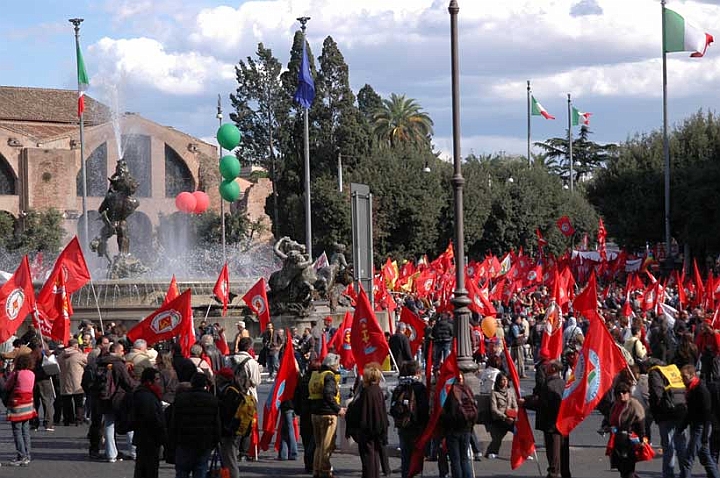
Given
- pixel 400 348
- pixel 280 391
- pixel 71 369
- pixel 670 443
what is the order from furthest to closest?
pixel 400 348, pixel 71 369, pixel 280 391, pixel 670 443

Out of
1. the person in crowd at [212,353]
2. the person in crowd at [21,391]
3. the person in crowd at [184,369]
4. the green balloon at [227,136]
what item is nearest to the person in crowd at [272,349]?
the person in crowd at [212,353]

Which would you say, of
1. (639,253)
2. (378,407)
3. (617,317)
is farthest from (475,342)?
(639,253)

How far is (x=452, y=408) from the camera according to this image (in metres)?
11.7

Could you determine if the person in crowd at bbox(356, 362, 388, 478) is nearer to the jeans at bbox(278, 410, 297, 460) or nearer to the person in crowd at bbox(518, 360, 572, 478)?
the person in crowd at bbox(518, 360, 572, 478)

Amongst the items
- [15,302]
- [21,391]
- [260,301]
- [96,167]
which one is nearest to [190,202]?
[260,301]

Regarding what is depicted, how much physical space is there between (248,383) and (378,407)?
213 cm

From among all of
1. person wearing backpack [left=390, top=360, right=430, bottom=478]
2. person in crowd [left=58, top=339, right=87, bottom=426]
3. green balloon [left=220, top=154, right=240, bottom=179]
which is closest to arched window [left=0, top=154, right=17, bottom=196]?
green balloon [left=220, top=154, right=240, bottom=179]

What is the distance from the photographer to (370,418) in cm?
1209

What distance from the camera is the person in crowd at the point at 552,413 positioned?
12422 millimetres

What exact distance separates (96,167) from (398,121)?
2175cm

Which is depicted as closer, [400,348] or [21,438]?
[21,438]

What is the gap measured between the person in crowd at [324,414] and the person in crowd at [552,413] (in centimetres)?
194

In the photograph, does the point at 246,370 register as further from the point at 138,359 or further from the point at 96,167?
the point at 96,167

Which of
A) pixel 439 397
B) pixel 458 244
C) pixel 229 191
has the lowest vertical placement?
pixel 439 397
